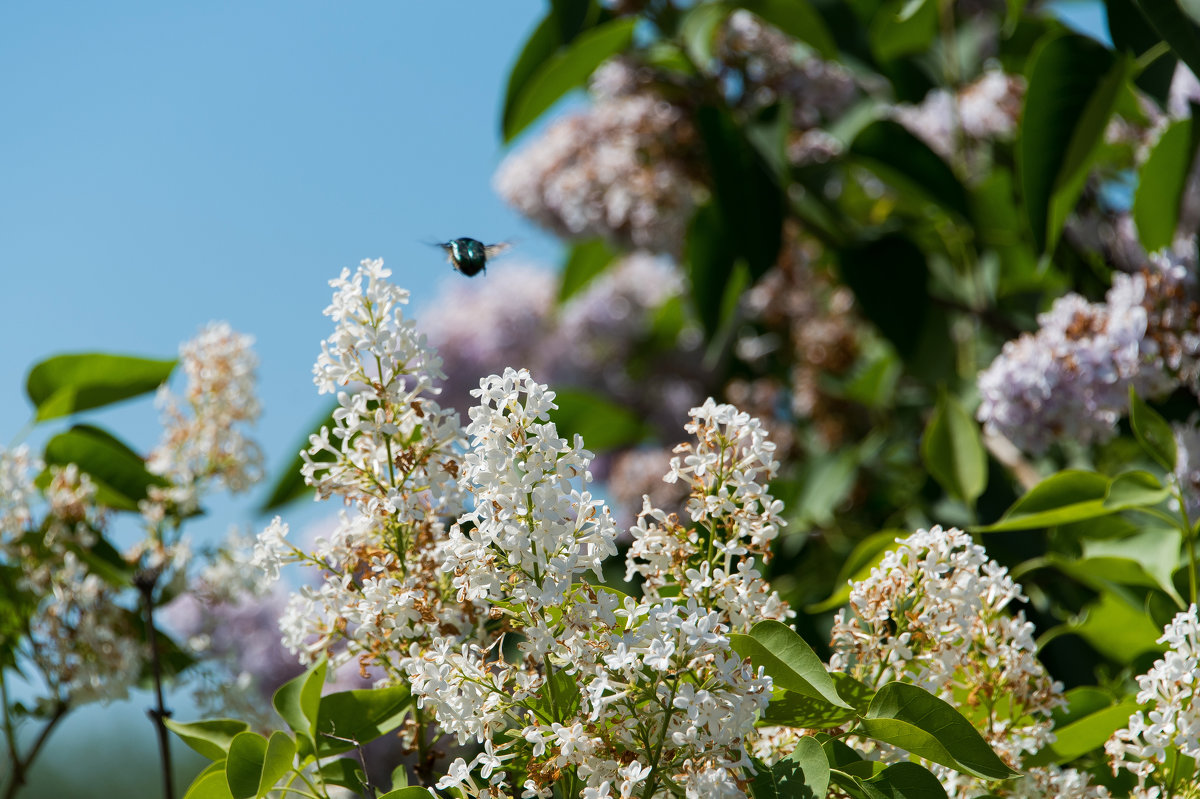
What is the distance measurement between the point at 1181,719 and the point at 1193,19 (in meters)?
0.70

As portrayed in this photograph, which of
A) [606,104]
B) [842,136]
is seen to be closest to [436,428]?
[842,136]

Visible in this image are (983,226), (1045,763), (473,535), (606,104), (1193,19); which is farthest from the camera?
(606,104)

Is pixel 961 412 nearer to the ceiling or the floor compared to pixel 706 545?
nearer to the ceiling

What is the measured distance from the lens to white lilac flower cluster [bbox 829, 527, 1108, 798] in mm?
620

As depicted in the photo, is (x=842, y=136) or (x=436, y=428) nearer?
(x=436, y=428)

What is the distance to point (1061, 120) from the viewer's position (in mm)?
1255

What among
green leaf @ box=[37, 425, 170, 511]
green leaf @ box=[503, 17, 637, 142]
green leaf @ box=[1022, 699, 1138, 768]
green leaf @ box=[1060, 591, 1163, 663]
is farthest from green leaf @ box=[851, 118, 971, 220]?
green leaf @ box=[37, 425, 170, 511]

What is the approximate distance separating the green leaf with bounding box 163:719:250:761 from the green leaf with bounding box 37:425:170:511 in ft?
1.70

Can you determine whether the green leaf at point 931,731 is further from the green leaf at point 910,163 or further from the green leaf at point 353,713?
the green leaf at point 910,163

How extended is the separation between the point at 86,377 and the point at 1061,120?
1.17 metres

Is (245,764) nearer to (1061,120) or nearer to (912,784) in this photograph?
(912,784)

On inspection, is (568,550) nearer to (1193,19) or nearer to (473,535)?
(473,535)

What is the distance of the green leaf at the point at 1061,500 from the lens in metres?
0.88

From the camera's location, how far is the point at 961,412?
1110 millimetres
